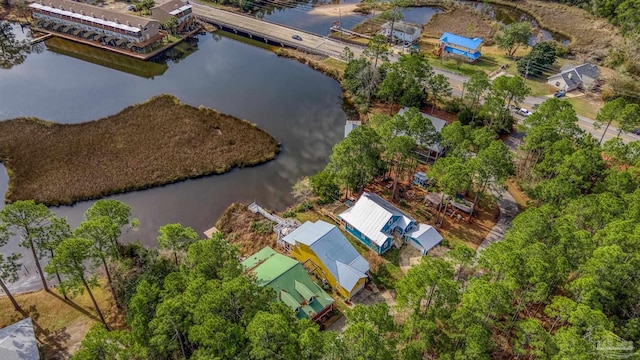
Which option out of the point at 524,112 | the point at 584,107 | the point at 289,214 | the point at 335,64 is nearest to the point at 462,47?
the point at 524,112

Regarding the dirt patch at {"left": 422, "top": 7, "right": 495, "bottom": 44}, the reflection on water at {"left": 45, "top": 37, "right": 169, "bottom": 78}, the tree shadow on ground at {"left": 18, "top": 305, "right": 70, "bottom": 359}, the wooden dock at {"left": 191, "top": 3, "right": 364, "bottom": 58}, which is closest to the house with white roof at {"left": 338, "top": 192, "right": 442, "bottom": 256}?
the tree shadow on ground at {"left": 18, "top": 305, "right": 70, "bottom": 359}

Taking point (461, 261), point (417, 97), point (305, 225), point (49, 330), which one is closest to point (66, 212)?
point (49, 330)

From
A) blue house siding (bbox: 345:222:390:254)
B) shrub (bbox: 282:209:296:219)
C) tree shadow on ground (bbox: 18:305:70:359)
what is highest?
blue house siding (bbox: 345:222:390:254)

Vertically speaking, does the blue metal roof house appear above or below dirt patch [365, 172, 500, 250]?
above

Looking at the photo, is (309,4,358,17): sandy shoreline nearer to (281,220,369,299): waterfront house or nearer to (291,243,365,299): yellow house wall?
(281,220,369,299): waterfront house

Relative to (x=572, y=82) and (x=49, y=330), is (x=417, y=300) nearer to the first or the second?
(x=49, y=330)

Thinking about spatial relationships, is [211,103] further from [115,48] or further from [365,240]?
[365,240]

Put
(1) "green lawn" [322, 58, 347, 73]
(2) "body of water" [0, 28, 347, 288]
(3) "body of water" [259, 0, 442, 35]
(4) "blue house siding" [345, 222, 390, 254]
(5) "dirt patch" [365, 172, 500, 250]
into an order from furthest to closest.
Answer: (3) "body of water" [259, 0, 442, 35] < (1) "green lawn" [322, 58, 347, 73] < (2) "body of water" [0, 28, 347, 288] < (5) "dirt patch" [365, 172, 500, 250] < (4) "blue house siding" [345, 222, 390, 254]
